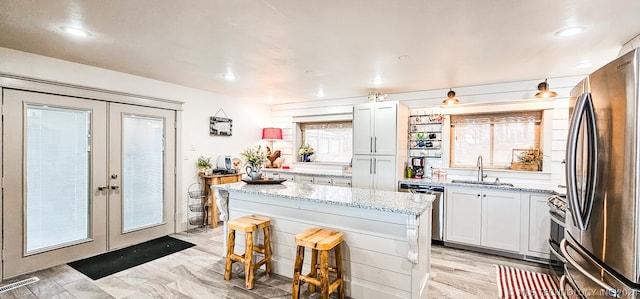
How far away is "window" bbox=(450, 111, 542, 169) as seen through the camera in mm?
4087

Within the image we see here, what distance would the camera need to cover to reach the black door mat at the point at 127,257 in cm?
312

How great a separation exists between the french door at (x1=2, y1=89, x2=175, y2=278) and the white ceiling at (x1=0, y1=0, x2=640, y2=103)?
2.16 feet

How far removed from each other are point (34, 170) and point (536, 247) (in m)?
5.98

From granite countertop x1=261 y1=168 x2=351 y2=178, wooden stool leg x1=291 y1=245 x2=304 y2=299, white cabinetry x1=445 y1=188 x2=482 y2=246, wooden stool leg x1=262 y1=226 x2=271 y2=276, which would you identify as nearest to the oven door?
white cabinetry x1=445 y1=188 x2=482 y2=246

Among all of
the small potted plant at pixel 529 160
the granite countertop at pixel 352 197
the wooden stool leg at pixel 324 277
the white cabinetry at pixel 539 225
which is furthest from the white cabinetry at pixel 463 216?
the wooden stool leg at pixel 324 277

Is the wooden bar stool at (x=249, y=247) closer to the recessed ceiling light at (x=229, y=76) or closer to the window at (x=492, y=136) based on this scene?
the recessed ceiling light at (x=229, y=76)

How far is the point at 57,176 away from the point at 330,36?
138 inches

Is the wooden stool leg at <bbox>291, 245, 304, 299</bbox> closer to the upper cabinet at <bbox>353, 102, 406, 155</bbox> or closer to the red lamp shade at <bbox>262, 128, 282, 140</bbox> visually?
the upper cabinet at <bbox>353, 102, 406, 155</bbox>

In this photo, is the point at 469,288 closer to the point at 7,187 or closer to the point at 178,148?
the point at 178,148

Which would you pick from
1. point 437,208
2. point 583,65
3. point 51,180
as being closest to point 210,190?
point 51,180

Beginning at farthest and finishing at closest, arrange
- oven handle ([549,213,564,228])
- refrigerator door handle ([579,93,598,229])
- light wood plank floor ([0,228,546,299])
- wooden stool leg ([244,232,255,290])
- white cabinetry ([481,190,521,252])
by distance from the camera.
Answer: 1. white cabinetry ([481,190,521,252])
2. oven handle ([549,213,564,228])
3. wooden stool leg ([244,232,255,290])
4. light wood plank floor ([0,228,546,299])
5. refrigerator door handle ([579,93,598,229])

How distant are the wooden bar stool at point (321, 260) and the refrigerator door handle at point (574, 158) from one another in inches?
64.6

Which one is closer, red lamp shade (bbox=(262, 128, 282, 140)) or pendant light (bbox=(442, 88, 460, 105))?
pendant light (bbox=(442, 88, 460, 105))

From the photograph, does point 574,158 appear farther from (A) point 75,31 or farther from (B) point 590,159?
(A) point 75,31
